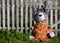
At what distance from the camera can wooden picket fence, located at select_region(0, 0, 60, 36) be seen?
7.83 metres

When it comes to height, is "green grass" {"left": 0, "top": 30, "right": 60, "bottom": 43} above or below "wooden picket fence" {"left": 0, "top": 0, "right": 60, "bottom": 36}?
below

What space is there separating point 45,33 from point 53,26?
0.67 metres

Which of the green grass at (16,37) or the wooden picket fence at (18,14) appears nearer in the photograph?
the green grass at (16,37)

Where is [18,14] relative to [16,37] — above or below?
above

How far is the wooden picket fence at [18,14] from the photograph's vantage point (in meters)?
7.83

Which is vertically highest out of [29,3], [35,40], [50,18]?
[29,3]

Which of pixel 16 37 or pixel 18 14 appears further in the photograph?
pixel 18 14

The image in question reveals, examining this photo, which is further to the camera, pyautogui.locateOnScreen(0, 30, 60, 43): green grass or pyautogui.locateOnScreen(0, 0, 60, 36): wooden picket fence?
pyautogui.locateOnScreen(0, 0, 60, 36): wooden picket fence

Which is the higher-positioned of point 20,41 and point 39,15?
point 39,15

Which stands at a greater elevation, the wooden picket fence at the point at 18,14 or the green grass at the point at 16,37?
the wooden picket fence at the point at 18,14

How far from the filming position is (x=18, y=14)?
25.9 feet

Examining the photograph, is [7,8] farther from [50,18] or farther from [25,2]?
[50,18]

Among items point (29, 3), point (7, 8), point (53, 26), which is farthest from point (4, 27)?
point (53, 26)

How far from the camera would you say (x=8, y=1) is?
7801mm
